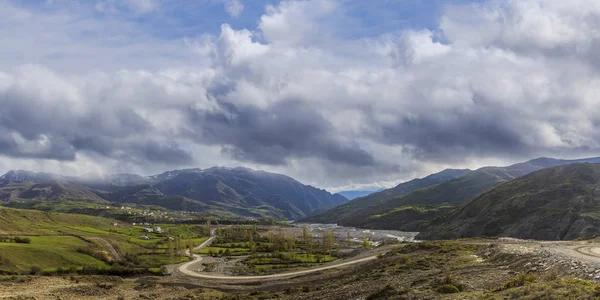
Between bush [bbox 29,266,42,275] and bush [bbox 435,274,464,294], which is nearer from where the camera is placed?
bush [bbox 435,274,464,294]

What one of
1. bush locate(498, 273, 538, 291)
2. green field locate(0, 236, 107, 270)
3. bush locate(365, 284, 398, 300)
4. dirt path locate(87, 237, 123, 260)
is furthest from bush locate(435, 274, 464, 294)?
dirt path locate(87, 237, 123, 260)

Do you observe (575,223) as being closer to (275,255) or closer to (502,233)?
(502,233)

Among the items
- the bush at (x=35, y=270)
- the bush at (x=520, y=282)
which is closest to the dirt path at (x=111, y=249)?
the bush at (x=35, y=270)

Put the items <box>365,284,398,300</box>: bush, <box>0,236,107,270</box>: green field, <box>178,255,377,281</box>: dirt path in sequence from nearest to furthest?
<box>365,284,398,300</box>: bush
<box>0,236,107,270</box>: green field
<box>178,255,377,281</box>: dirt path

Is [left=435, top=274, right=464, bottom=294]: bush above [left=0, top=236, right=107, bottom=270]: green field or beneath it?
above

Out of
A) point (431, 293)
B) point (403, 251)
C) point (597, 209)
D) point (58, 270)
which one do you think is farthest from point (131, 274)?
point (597, 209)

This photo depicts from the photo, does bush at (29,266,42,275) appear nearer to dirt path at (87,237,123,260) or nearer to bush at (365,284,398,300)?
dirt path at (87,237,123,260)

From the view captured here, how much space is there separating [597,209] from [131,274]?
628 feet

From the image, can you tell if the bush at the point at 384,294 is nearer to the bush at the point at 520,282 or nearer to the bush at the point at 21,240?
the bush at the point at 520,282

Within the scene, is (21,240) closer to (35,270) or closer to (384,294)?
(35,270)

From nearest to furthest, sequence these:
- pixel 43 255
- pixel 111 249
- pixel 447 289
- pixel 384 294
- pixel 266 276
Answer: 1. pixel 447 289
2. pixel 384 294
3. pixel 266 276
4. pixel 43 255
5. pixel 111 249

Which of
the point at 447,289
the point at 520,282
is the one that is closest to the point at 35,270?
the point at 447,289

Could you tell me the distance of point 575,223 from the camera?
166 metres

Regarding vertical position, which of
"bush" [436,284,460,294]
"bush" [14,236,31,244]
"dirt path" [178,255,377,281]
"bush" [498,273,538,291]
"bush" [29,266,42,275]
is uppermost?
"bush" [498,273,538,291]
